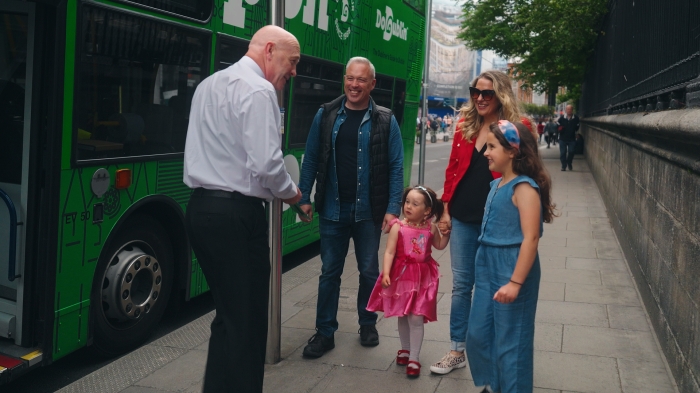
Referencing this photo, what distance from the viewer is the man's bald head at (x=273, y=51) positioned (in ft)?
10.5

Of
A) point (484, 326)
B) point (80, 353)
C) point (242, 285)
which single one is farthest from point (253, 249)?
point (80, 353)

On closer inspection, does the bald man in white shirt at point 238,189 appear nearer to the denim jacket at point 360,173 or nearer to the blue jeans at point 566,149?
the denim jacket at point 360,173

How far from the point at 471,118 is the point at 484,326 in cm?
133

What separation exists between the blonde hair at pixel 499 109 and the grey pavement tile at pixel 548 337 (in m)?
1.60

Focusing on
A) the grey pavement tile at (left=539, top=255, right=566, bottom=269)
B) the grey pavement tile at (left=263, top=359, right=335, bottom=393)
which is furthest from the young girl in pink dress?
the grey pavement tile at (left=539, top=255, right=566, bottom=269)

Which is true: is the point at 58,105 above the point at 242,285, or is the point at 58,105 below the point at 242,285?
above

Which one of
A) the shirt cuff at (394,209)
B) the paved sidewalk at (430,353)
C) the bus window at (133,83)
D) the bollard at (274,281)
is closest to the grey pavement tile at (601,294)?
the paved sidewalk at (430,353)

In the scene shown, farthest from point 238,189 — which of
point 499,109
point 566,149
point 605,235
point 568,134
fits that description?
point 566,149

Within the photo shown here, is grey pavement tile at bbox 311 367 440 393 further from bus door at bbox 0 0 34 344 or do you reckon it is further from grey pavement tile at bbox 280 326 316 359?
bus door at bbox 0 0 34 344

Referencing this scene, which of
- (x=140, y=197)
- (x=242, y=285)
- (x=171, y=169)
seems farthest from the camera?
(x=171, y=169)

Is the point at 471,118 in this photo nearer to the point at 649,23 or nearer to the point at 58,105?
the point at 58,105

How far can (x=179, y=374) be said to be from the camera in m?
4.14

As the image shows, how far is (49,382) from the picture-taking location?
4.27 meters

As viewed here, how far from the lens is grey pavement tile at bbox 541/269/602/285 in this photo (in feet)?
22.3
